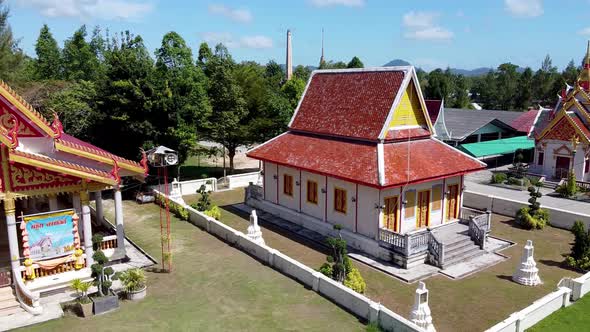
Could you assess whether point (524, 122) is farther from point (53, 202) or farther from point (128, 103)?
point (53, 202)

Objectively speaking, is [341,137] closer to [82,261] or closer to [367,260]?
[367,260]

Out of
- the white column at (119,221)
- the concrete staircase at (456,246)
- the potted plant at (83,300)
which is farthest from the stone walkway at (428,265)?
the potted plant at (83,300)

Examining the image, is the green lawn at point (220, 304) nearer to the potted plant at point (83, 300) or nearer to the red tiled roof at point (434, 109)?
the potted plant at point (83, 300)

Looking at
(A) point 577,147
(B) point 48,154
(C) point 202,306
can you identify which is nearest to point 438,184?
(C) point 202,306

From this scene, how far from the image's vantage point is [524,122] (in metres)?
45.8

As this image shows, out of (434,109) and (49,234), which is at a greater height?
(434,109)

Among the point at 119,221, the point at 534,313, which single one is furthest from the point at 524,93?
the point at 119,221

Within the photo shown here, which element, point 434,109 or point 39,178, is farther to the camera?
point 434,109

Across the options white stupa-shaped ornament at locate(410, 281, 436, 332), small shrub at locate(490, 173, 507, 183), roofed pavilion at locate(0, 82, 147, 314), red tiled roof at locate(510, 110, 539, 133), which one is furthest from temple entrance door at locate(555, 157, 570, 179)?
roofed pavilion at locate(0, 82, 147, 314)

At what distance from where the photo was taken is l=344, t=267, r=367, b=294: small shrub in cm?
1462

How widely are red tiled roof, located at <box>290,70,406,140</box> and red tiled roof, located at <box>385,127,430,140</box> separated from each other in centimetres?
67

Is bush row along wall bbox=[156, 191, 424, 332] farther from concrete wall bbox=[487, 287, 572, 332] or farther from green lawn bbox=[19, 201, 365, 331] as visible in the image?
concrete wall bbox=[487, 287, 572, 332]

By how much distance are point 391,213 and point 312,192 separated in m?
4.42

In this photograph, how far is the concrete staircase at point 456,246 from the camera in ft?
57.9
